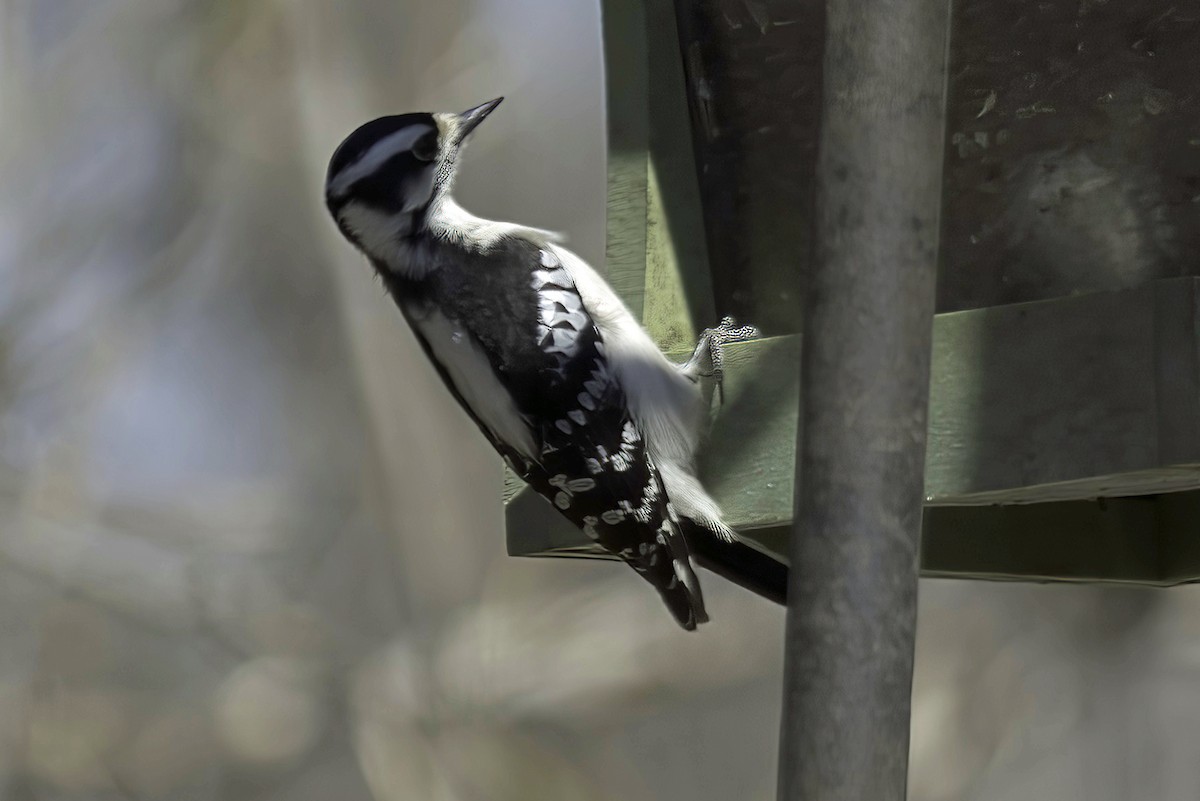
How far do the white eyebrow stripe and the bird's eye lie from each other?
1 centimetres

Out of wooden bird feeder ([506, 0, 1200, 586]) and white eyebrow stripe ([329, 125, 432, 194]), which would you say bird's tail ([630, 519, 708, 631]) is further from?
white eyebrow stripe ([329, 125, 432, 194])

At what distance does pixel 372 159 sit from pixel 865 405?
0.92m

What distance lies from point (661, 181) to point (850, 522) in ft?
2.51

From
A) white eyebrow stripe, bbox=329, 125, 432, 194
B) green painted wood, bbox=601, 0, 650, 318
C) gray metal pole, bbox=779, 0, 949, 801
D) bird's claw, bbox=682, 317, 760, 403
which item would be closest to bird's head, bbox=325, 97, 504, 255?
white eyebrow stripe, bbox=329, 125, 432, 194

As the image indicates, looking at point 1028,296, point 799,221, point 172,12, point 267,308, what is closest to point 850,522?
point 1028,296

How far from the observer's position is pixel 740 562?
4.50 feet

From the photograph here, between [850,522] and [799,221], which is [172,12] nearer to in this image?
[799,221]

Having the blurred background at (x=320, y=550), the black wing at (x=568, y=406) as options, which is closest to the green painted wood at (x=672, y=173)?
the black wing at (x=568, y=406)

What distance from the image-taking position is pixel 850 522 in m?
0.75

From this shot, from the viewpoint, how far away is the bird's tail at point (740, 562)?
1.33 metres

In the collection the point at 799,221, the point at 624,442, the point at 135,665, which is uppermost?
the point at 799,221

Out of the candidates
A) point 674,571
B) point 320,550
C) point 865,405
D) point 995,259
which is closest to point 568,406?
point 674,571

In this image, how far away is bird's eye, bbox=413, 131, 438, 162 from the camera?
62.1 inches

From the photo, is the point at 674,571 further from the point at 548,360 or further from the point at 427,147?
the point at 427,147
